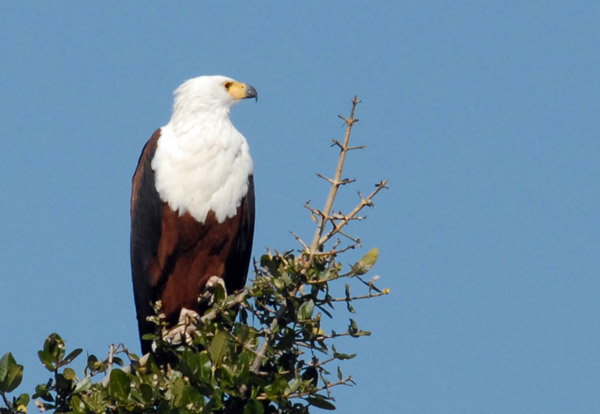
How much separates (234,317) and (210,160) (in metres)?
1.57

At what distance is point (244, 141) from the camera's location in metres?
6.54

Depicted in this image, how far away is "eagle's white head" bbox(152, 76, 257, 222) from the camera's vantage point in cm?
623

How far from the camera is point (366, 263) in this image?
4562 mm

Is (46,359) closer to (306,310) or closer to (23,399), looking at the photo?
(23,399)

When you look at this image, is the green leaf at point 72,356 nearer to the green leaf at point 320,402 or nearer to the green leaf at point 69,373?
the green leaf at point 69,373

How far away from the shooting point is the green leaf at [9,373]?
4449 millimetres

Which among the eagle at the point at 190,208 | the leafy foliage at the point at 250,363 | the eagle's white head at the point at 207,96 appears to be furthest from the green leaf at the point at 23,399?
the eagle's white head at the point at 207,96

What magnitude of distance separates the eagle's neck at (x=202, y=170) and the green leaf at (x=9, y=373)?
6.45 feet

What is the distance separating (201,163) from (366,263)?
198 cm

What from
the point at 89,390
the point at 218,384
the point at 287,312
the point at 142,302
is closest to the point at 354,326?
the point at 287,312

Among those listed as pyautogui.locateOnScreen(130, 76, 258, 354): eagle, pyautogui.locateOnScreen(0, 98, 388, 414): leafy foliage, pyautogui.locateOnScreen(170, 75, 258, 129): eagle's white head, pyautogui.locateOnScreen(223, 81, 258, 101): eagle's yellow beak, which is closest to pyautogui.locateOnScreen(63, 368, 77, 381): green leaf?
pyautogui.locateOnScreen(0, 98, 388, 414): leafy foliage

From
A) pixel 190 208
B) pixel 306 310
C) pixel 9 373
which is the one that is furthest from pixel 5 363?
pixel 190 208

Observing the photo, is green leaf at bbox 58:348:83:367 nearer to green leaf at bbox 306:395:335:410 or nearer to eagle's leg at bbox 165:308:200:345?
eagle's leg at bbox 165:308:200:345

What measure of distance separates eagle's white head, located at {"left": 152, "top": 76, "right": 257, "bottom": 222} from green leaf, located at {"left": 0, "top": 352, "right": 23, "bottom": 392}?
1.97 m
